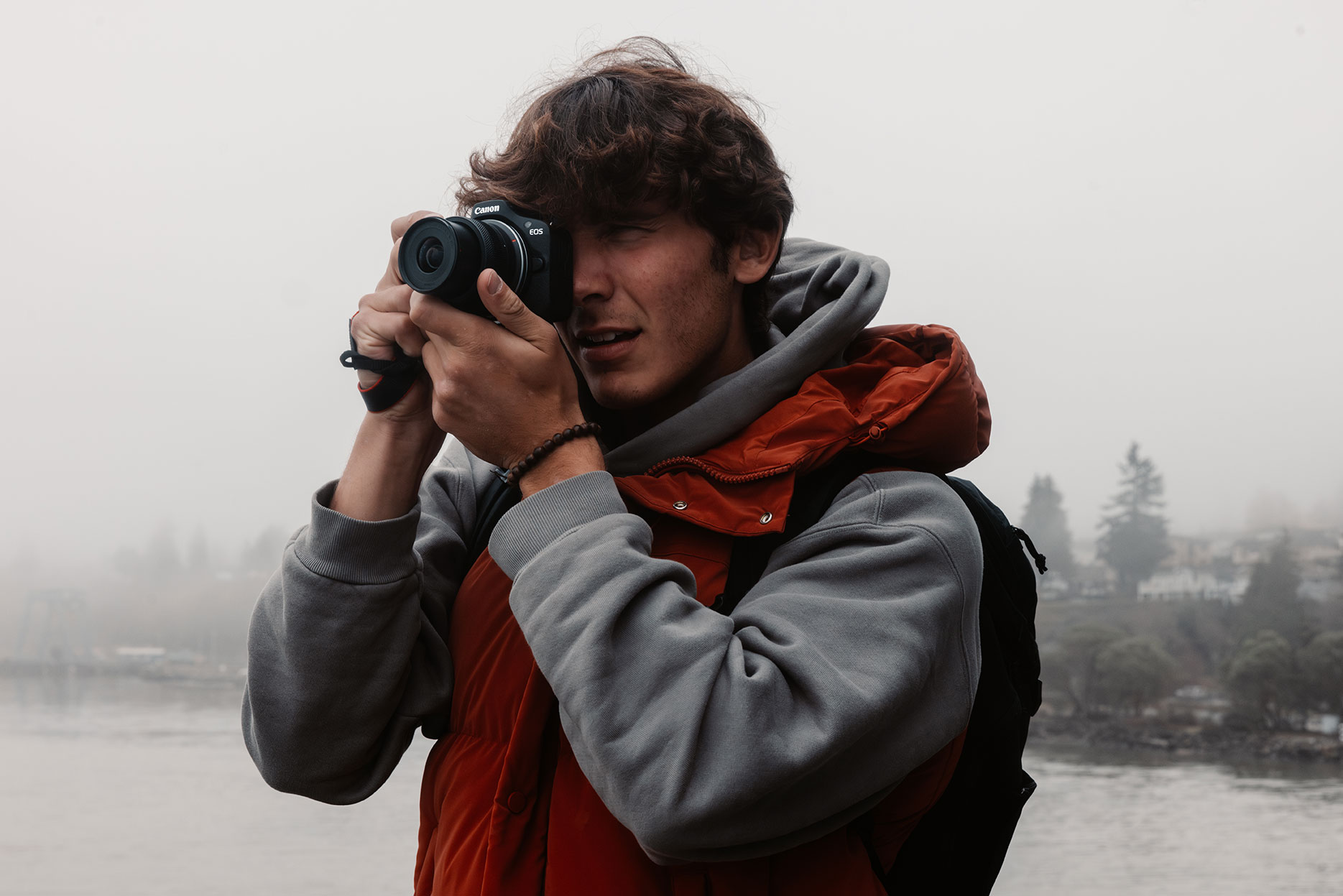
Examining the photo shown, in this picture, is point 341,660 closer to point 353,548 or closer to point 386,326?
point 353,548

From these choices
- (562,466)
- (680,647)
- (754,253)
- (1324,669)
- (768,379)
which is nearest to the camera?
(680,647)

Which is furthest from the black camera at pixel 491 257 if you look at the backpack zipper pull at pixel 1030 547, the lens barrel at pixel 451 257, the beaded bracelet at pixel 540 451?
the backpack zipper pull at pixel 1030 547

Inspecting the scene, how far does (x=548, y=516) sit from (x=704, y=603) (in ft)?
0.54

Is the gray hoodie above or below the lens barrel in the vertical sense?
below

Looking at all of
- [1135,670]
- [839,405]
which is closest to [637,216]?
[839,405]

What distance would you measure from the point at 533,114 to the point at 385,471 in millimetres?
→ 395

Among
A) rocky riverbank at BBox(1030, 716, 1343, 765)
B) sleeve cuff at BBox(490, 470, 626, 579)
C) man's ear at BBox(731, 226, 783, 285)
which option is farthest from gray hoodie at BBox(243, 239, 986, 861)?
rocky riverbank at BBox(1030, 716, 1343, 765)

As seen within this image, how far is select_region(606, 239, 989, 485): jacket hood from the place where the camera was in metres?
0.85

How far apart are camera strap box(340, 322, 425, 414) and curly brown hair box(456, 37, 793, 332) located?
0.60ft

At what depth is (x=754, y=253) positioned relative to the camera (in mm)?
1072

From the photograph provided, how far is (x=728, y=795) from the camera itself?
66 cm

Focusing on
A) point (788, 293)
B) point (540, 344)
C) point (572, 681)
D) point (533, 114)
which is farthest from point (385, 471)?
point (788, 293)

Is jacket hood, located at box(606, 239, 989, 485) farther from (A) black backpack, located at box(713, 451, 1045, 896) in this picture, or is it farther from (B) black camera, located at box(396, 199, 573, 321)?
(B) black camera, located at box(396, 199, 573, 321)

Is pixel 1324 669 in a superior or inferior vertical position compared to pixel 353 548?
inferior
